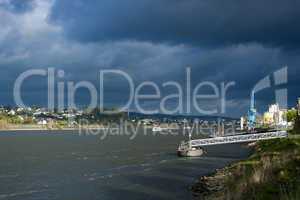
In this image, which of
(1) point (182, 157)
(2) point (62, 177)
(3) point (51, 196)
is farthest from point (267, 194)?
(1) point (182, 157)

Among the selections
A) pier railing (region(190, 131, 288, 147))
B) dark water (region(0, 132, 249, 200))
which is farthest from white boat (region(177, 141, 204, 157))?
dark water (region(0, 132, 249, 200))

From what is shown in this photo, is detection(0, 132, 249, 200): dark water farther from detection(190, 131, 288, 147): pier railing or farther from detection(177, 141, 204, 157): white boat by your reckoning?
detection(190, 131, 288, 147): pier railing

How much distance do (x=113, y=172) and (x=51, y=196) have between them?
23947 mm

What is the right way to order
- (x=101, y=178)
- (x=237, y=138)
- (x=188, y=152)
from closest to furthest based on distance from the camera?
1. (x=101, y=178)
2. (x=188, y=152)
3. (x=237, y=138)

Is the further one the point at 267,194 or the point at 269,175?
the point at 269,175

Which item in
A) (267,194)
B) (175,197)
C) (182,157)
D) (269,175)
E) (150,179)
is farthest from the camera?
(182,157)

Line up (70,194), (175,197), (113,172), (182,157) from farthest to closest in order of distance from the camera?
(182,157) → (113,172) → (70,194) → (175,197)

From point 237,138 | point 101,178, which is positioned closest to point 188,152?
point 237,138

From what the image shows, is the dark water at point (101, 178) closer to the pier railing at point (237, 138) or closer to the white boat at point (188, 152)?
the white boat at point (188, 152)

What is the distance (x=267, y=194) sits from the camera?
24.8m

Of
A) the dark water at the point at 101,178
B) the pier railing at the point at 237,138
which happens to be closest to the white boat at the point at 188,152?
the pier railing at the point at 237,138

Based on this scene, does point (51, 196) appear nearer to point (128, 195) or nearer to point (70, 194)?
point (70, 194)

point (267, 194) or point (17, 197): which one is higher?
point (267, 194)

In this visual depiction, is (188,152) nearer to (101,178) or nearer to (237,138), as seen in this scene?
(237,138)
